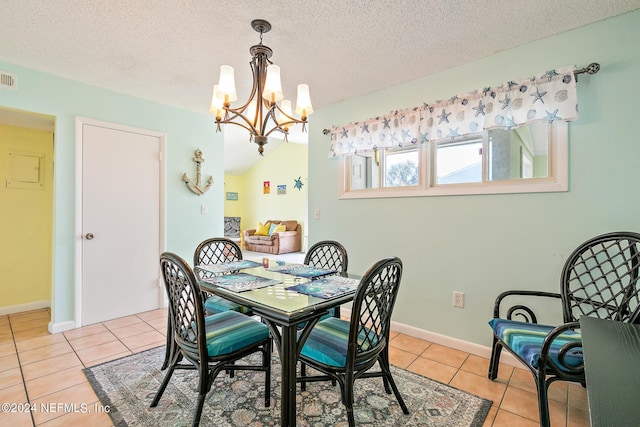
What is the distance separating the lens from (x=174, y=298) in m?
1.60

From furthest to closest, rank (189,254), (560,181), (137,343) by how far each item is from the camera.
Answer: (189,254) < (137,343) < (560,181)

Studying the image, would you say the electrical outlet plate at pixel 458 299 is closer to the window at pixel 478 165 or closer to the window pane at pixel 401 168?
the window at pixel 478 165

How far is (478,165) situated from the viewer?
2.46 metres

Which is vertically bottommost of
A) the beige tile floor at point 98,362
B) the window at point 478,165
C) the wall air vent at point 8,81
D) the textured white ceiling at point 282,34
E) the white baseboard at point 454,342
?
the beige tile floor at point 98,362

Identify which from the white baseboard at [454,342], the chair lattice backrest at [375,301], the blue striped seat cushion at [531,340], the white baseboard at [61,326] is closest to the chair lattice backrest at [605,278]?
the blue striped seat cushion at [531,340]

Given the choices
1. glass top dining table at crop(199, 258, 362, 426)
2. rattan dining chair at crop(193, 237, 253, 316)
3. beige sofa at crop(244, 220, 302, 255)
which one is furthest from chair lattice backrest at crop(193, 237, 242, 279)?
beige sofa at crop(244, 220, 302, 255)

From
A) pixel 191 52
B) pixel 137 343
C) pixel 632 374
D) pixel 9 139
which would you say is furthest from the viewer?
pixel 9 139

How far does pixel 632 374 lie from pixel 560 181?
1665 millimetres

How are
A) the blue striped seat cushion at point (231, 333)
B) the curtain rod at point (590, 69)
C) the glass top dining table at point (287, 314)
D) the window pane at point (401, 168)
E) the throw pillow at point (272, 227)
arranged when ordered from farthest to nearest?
the throw pillow at point (272, 227), the window pane at point (401, 168), the curtain rod at point (590, 69), the blue striped seat cushion at point (231, 333), the glass top dining table at point (287, 314)

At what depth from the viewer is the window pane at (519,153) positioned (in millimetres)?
2172

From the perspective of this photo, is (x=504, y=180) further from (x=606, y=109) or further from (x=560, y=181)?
(x=606, y=109)

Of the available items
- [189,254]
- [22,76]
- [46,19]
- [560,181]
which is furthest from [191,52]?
[560,181]

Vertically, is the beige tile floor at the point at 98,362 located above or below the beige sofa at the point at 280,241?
below

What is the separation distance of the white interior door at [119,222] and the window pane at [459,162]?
298 centimetres
